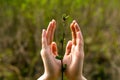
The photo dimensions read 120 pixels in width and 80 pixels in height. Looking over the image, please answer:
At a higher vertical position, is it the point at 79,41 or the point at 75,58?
the point at 79,41

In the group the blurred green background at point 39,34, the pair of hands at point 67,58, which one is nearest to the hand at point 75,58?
the pair of hands at point 67,58

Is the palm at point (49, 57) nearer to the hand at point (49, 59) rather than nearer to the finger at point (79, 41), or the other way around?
the hand at point (49, 59)

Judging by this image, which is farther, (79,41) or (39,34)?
(39,34)

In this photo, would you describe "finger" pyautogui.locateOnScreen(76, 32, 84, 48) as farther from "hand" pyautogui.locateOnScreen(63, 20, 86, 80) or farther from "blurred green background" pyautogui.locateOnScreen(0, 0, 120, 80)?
"blurred green background" pyautogui.locateOnScreen(0, 0, 120, 80)

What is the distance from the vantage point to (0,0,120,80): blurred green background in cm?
1021

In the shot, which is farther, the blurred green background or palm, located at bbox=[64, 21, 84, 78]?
the blurred green background

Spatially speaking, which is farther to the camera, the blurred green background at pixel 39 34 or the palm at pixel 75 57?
the blurred green background at pixel 39 34

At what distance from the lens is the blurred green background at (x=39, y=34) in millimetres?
10211

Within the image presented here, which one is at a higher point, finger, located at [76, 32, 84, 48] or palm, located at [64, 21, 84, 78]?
finger, located at [76, 32, 84, 48]

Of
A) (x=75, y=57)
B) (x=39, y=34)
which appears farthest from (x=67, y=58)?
(x=39, y=34)

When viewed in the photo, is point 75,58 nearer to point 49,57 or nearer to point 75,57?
point 75,57

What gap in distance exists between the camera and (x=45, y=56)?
343cm

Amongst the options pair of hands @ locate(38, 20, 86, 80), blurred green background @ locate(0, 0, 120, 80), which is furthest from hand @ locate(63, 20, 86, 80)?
blurred green background @ locate(0, 0, 120, 80)

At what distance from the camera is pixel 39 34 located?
1048 centimetres
